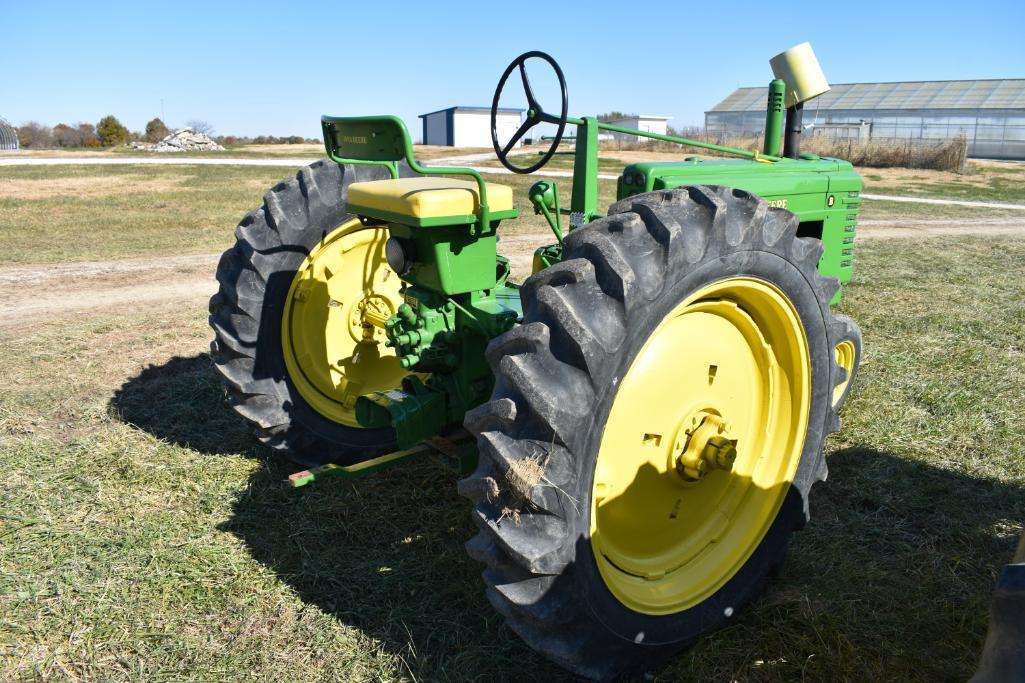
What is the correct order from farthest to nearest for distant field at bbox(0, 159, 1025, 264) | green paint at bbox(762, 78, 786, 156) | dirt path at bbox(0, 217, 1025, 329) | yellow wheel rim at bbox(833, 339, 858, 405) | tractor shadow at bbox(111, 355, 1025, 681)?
distant field at bbox(0, 159, 1025, 264) → dirt path at bbox(0, 217, 1025, 329) → green paint at bbox(762, 78, 786, 156) → yellow wheel rim at bbox(833, 339, 858, 405) → tractor shadow at bbox(111, 355, 1025, 681)

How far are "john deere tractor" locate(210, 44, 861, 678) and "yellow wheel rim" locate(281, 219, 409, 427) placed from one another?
0.03ft

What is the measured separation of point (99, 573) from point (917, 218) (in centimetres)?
1407

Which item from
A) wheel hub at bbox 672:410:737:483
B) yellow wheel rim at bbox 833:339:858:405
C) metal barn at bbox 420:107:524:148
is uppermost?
metal barn at bbox 420:107:524:148

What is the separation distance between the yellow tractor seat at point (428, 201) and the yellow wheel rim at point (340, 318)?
1.54 feet

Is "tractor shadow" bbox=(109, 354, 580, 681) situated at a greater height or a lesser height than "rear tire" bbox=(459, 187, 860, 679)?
lesser

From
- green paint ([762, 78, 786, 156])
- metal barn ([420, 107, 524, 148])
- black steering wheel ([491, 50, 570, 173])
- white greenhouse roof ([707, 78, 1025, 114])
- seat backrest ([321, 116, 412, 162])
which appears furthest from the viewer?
metal barn ([420, 107, 524, 148])

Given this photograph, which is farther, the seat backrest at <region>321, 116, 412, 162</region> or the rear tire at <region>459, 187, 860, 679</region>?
the seat backrest at <region>321, 116, 412, 162</region>

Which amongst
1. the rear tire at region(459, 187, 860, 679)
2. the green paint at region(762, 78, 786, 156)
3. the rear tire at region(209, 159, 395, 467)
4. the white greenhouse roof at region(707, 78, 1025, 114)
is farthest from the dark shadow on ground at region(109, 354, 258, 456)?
the white greenhouse roof at region(707, 78, 1025, 114)

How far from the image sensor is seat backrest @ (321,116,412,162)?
8.49 feet

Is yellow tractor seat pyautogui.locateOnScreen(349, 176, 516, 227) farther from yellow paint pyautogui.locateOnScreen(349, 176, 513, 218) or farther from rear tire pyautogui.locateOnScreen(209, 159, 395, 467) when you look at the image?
rear tire pyautogui.locateOnScreen(209, 159, 395, 467)

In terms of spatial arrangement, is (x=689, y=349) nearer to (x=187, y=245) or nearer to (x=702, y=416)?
(x=702, y=416)

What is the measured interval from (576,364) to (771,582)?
1415 mm

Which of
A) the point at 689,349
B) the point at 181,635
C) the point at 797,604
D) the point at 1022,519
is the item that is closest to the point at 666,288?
the point at 689,349

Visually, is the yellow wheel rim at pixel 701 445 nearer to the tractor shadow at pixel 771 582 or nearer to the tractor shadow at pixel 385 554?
the tractor shadow at pixel 771 582
